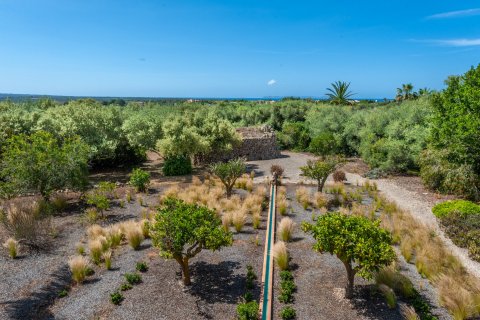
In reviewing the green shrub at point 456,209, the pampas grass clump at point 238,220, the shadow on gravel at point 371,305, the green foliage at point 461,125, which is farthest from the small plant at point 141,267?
the green foliage at point 461,125

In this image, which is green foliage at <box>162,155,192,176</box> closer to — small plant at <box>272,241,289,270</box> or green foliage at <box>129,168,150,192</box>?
green foliage at <box>129,168,150,192</box>

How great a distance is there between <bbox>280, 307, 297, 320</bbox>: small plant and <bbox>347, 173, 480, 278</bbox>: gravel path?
6.43 metres

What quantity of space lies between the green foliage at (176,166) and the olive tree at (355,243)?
655 inches

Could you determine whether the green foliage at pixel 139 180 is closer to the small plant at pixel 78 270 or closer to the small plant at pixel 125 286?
the small plant at pixel 78 270

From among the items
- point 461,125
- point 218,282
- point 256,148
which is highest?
point 461,125

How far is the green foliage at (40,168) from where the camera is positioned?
14.7m

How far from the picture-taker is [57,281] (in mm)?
9570

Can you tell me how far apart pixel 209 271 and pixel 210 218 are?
2036mm

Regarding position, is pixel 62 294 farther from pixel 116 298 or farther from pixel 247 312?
pixel 247 312

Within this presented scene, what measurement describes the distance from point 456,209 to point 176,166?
56.6 feet

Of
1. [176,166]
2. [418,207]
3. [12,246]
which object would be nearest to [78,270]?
[12,246]

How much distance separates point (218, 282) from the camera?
9.40 metres

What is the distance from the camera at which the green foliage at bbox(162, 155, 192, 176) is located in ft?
78.3

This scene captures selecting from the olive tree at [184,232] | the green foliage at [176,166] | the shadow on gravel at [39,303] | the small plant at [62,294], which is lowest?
the shadow on gravel at [39,303]
